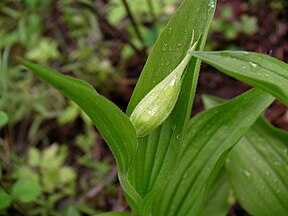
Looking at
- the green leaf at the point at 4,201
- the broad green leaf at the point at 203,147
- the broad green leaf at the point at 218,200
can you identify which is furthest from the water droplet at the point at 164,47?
the green leaf at the point at 4,201

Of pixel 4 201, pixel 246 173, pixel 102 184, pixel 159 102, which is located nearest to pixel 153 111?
pixel 159 102

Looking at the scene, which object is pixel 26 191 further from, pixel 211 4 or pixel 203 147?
pixel 211 4

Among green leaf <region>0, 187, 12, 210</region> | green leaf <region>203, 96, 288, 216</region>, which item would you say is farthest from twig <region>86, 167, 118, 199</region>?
green leaf <region>203, 96, 288, 216</region>

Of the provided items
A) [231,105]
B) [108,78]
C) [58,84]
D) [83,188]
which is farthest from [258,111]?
[108,78]

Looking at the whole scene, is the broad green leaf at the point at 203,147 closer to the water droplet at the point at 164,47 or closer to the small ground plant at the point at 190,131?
the small ground plant at the point at 190,131

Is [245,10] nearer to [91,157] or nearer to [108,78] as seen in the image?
[108,78]

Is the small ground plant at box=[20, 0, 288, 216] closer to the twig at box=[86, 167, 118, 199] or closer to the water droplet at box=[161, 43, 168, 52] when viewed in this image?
the water droplet at box=[161, 43, 168, 52]
